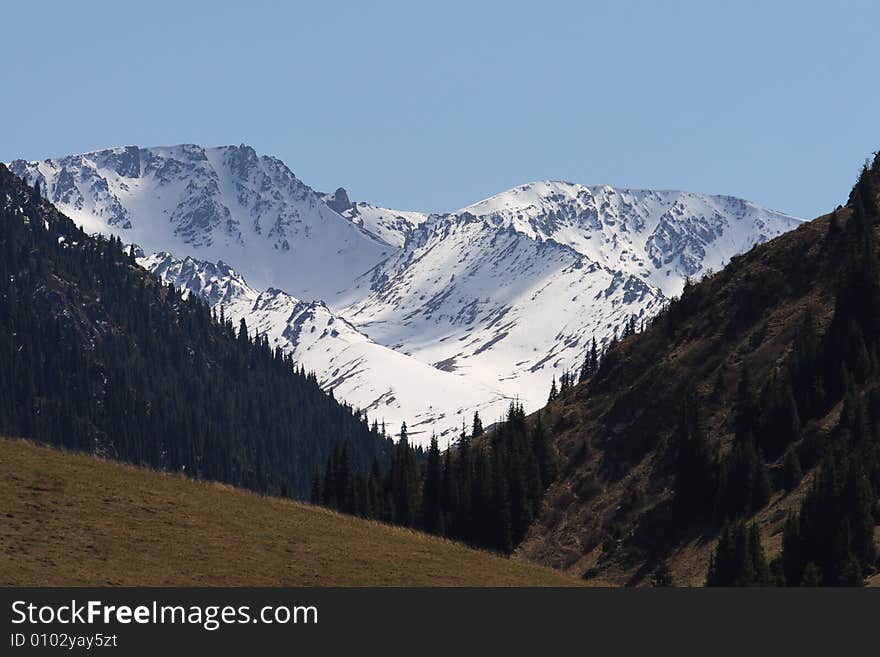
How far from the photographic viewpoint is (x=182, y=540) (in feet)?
214

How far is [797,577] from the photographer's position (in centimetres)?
11812

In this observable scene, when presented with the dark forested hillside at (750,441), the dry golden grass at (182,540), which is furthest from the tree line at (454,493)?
the dry golden grass at (182,540)

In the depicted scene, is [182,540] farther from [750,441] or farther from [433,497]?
[433,497]

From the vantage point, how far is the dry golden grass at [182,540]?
59375 mm

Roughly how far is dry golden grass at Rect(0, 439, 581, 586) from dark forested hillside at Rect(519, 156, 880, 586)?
151 ft

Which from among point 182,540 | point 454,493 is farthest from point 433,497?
point 182,540

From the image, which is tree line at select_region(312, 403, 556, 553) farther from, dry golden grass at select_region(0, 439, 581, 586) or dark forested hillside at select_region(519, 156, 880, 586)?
dry golden grass at select_region(0, 439, 581, 586)

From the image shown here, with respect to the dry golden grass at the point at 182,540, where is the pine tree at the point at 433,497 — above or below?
above

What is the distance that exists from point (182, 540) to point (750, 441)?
99.8 m

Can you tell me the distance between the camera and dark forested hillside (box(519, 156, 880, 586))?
404 feet

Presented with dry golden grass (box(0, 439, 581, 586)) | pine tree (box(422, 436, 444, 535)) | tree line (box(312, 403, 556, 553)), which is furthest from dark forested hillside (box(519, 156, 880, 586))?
dry golden grass (box(0, 439, 581, 586))

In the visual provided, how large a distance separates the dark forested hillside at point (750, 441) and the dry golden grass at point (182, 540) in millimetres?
45909

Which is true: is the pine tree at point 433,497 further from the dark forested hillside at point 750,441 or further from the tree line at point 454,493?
the dark forested hillside at point 750,441
